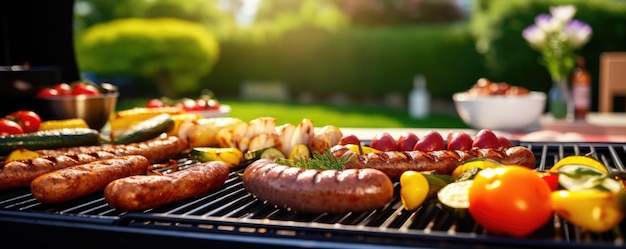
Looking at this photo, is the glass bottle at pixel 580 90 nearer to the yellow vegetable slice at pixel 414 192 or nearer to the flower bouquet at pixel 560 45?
the flower bouquet at pixel 560 45

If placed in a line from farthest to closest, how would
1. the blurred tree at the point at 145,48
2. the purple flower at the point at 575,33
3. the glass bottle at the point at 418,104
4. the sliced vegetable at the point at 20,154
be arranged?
1. the blurred tree at the point at 145,48
2. the glass bottle at the point at 418,104
3. the purple flower at the point at 575,33
4. the sliced vegetable at the point at 20,154

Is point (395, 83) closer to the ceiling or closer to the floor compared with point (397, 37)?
closer to the floor

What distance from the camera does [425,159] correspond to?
242 centimetres

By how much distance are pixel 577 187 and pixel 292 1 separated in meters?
27.5

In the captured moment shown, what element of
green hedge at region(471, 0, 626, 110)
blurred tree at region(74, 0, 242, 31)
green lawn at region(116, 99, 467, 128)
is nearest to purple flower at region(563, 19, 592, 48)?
green hedge at region(471, 0, 626, 110)

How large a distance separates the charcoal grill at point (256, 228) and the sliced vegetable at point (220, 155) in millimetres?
564

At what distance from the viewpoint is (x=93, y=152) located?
2.74 m

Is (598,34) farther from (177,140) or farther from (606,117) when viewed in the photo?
(177,140)

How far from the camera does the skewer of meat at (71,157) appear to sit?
7.81 feet

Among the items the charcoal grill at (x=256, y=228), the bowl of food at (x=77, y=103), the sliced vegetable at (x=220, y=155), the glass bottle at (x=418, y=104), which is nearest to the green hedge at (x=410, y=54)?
A: the glass bottle at (x=418, y=104)

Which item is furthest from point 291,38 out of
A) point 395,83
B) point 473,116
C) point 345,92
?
point 473,116

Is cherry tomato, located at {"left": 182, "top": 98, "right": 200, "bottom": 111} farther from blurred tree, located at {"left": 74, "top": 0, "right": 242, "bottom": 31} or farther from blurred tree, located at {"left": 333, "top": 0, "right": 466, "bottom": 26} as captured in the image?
blurred tree, located at {"left": 333, "top": 0, "right": 466, "bottom": 26}

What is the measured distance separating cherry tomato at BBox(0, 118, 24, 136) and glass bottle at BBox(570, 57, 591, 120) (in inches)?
218

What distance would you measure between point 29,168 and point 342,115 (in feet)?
47.0
